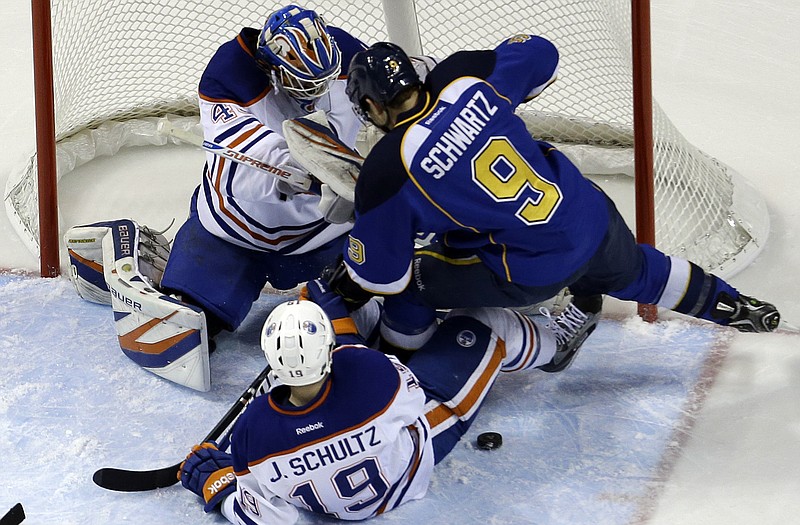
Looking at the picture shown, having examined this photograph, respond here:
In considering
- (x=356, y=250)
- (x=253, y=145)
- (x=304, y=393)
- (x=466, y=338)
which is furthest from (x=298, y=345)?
(x=253, y=145)

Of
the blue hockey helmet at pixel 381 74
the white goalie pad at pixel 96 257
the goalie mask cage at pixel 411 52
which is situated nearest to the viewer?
the blue hockey helmet at pixel 381 74

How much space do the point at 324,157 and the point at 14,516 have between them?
3.69ft

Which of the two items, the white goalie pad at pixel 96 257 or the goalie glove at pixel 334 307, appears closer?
the goalie glove at pixel 334 307

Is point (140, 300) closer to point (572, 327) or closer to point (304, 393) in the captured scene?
point (304, 393)

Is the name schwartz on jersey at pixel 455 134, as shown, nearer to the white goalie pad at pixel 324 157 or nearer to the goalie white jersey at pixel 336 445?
the white goalie pad at pixel 324 157

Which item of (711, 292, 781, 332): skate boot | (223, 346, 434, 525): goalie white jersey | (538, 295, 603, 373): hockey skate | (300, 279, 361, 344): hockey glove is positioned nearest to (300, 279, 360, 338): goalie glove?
(300, 279, 361, 344): hockey glove

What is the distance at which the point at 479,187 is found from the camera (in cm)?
268

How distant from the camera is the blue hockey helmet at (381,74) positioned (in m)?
2.62

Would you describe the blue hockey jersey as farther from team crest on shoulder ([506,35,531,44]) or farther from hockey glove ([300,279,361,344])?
hockey glove ([300,279,361,344])

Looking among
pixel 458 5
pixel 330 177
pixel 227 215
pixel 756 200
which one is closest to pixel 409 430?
pixel 330 177

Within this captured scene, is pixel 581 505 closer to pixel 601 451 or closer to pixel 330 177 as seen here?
pixel 601 451

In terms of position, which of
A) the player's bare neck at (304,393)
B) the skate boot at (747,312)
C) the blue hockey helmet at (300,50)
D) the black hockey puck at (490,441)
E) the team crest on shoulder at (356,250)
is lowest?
the black hockey puck at (490,441)

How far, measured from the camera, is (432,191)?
266 centimetres

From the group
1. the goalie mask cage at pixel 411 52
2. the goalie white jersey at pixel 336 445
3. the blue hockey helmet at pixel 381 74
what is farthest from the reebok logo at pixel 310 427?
the goalie mask cage at pixel 411 52
